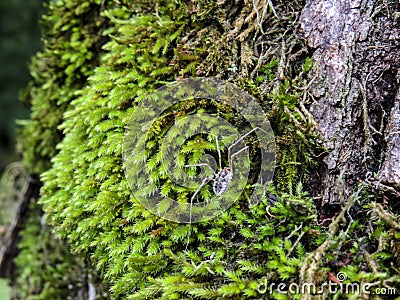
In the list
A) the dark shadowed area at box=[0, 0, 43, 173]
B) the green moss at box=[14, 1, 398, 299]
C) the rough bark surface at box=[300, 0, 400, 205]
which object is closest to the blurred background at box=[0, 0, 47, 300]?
the dark shadowed area at box=[0, 0, 43, 173]

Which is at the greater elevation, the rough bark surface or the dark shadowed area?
the dark shadowed area

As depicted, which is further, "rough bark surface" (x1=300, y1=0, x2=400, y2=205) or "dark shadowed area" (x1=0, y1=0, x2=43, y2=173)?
"dark shadowed area" (x1=0, y1=0, x2=43, y2=173)

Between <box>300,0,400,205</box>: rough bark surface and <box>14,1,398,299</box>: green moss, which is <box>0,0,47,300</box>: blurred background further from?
<box>300,0,400,205</box>: rough bark surface

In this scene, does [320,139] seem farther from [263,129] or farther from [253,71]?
[253,71]

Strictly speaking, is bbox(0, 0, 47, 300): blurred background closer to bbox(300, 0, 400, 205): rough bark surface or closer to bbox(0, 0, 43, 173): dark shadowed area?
bbox(0, 0, 43, 173): dark shadowed area

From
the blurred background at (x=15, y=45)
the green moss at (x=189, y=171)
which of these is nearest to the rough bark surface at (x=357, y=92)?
the green moss at (x=189, y=171)

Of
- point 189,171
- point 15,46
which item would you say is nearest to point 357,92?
point 189,171

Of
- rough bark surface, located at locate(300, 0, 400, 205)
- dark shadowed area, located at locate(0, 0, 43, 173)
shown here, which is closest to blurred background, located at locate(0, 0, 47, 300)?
dark shadowed area, located at locate(0, 0, 43, 173)

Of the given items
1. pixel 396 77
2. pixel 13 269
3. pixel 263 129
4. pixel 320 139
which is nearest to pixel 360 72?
pixel 396 77
